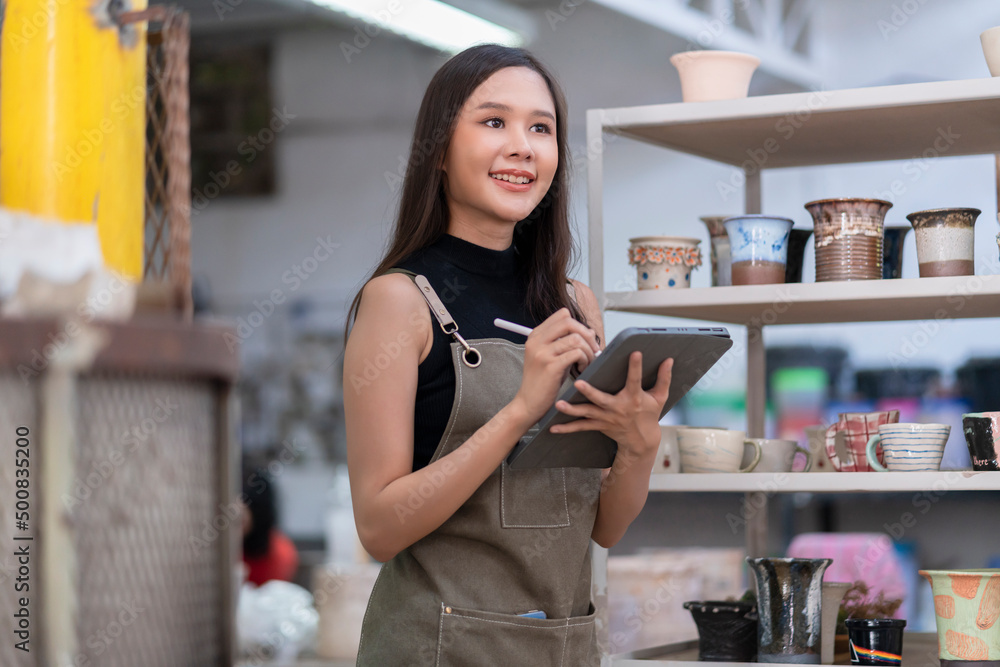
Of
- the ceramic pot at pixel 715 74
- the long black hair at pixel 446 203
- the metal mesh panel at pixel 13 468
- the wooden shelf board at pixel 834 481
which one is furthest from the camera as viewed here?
the ceramic pot at pixel 715 74

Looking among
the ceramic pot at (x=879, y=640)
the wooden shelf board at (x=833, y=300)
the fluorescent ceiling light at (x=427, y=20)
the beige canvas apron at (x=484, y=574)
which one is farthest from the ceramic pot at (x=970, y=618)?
the fluorescent ceiling light at (x=427, y=20)

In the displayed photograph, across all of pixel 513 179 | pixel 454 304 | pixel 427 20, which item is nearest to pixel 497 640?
pixel 454 304

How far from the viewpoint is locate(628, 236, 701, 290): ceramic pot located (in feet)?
5.57

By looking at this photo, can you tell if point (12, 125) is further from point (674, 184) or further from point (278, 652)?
point (674, 184)

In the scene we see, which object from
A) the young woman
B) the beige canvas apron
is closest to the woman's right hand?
the young woman

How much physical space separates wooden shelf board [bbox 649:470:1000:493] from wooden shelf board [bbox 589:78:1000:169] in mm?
547

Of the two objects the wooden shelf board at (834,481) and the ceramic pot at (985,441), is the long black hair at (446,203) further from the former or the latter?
the ceramic pot at (985,441)

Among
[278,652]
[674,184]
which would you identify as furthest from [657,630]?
[674,184]

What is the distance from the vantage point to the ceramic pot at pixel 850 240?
1581 millimetres

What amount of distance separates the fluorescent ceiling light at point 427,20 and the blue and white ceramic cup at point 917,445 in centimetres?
275

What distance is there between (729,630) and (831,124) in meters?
0.83

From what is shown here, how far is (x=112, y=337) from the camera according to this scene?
30 cm

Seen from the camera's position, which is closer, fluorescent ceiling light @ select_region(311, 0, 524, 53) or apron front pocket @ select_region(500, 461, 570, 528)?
apron front pocket @ select_region(500, 461, 570, 528)

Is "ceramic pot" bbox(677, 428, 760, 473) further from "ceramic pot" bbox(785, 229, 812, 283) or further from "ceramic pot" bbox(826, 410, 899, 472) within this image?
"ceramic pot" bbox(785, 229, 812, 283)
